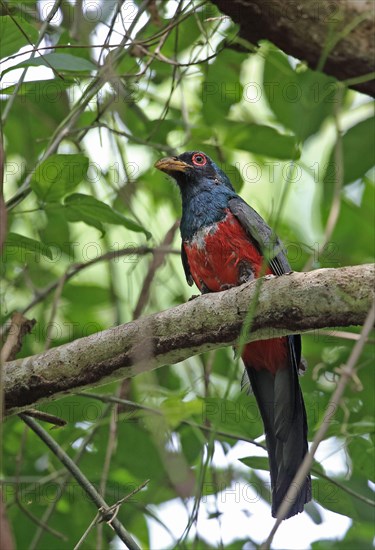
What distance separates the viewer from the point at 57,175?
12.7ft

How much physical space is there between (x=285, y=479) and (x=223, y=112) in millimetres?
2250

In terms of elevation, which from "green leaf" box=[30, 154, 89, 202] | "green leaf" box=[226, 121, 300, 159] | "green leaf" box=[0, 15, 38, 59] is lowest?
"green leaf" box=[30, 154, 89, 202]

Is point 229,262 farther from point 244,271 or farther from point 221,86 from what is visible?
point 221,86

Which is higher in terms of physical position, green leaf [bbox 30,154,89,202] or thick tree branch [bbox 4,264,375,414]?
green leaf [bbox 30,154,89,202]

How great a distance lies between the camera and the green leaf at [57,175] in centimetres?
380

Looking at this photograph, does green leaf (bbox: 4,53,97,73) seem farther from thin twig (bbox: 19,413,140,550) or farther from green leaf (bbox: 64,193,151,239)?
thin twig (bbox: 19,413,140,550)

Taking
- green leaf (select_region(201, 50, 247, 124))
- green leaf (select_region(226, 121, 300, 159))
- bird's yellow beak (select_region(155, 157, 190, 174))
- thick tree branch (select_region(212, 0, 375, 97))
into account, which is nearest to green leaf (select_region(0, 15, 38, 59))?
thick tree branch (select_region(212, 0, 375, 97))

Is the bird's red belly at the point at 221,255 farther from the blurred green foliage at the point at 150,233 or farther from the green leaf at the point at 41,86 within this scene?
the green leaf at the point at 41,86

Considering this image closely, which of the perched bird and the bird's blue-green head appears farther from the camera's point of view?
the bird's blue-green head

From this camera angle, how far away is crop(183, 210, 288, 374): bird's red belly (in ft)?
15.2

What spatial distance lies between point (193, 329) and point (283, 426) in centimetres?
119

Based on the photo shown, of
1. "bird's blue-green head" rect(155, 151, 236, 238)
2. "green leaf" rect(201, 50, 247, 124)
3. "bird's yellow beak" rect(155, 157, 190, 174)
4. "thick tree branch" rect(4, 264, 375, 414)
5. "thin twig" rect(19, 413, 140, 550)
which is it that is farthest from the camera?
"bird's yellow beak" rect(155, 157, 190, 174)

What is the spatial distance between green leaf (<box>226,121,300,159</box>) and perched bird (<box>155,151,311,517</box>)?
40 cm

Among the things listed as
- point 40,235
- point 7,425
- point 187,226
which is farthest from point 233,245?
point 7,425
